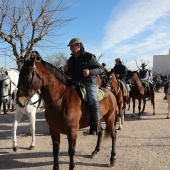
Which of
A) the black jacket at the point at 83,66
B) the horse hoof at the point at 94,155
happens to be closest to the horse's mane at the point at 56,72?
the black jacket at the point at 83,66

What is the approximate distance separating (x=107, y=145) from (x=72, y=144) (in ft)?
8.68

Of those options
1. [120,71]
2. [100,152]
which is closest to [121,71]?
[120,71]

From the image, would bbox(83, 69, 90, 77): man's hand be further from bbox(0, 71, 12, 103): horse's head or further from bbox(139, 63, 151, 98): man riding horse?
bbox(139, 63, 151, 98): man riding horse

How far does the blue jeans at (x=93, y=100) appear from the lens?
14.5 feet

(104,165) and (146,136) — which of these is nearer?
(104,165)

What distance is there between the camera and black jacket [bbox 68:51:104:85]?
444 cm

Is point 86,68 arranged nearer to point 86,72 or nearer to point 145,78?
point 86,72

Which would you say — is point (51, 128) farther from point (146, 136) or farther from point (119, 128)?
point (119, 128)

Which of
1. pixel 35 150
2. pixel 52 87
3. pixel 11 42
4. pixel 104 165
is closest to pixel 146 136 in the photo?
pixel 104 165

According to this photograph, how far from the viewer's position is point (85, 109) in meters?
4.45

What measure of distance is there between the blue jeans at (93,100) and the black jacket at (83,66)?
0.11 metres

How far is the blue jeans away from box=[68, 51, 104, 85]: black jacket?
11cm

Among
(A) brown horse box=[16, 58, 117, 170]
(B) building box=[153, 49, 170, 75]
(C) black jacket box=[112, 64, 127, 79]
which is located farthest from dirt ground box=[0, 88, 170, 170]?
(B) building box=[153, 49, 170, 75]

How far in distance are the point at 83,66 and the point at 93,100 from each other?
2.31ft
